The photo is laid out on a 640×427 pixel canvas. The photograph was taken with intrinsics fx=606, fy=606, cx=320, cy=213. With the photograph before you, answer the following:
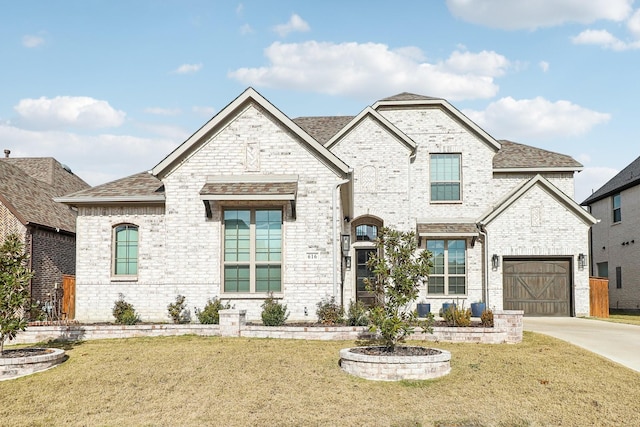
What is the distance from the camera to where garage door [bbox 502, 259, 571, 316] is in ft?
78.0

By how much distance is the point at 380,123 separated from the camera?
23938mm

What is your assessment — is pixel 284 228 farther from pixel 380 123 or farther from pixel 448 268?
pixel 448 268

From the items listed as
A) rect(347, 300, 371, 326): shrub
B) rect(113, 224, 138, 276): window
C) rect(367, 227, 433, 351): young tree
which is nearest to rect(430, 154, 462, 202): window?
rect(347, 300, 371, 326): shrub

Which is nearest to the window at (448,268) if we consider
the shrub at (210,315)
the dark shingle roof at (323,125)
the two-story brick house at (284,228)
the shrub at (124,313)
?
the two-story brick house at (284,228)

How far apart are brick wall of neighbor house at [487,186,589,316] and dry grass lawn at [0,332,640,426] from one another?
9816mm

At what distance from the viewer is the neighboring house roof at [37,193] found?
877 inches

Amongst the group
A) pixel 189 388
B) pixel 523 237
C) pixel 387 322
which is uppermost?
pixel 523 237

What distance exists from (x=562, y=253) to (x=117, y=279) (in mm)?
16385

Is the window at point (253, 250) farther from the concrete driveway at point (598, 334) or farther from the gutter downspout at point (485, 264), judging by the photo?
the gutter downspout at point (485, 264)

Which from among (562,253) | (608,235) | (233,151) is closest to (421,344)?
(233,151)

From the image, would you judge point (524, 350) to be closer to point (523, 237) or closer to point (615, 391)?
point (615, 391)

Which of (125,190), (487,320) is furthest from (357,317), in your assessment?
(125,190)

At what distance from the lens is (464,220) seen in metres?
24.8

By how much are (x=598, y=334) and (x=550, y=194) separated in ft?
24.1
